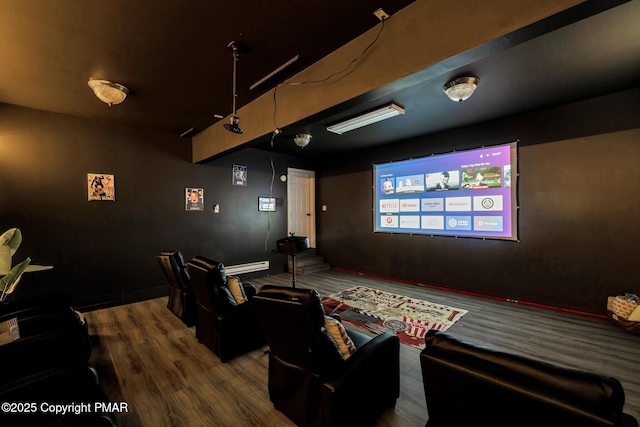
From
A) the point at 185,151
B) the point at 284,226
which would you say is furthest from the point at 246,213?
the point at 185,151

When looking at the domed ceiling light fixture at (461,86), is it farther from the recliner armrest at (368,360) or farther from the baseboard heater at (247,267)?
the baseboard heater at (247,267)

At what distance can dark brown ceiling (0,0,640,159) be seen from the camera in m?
1.77

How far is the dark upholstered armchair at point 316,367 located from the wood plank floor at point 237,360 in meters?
0.24

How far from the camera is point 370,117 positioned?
360 centimetres

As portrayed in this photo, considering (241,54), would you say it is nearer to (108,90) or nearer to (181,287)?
(108,90)

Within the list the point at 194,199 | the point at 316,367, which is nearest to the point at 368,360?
the point at 316,367

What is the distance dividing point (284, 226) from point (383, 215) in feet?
7.56

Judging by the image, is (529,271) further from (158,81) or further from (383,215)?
(158,81)

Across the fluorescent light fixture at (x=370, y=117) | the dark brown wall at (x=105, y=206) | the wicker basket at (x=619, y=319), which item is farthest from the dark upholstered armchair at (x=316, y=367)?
the dark brown wall at (x=105, y=206)

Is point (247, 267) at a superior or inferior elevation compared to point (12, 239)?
inferior

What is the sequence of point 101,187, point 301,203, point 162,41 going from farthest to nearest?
point 301,203, point 101,187, point 162,41

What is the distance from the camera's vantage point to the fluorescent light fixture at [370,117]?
334cm

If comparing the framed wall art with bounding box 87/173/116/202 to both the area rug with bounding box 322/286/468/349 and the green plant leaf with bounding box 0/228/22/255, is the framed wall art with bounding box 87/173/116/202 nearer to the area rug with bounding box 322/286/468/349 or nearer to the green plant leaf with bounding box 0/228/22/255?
the green plant leaf with bounding box 0/228/22/255

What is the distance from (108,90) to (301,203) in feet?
14.4
